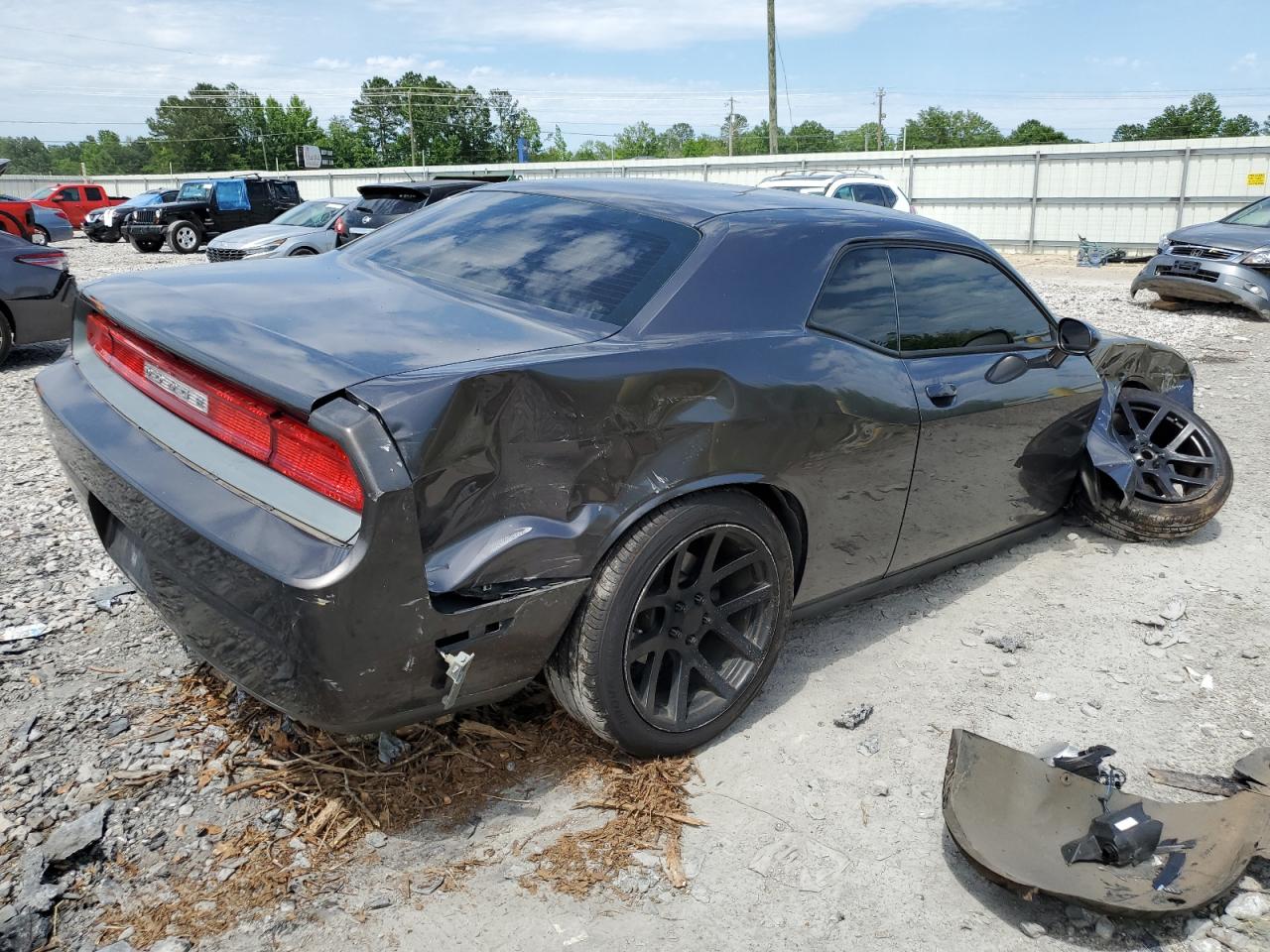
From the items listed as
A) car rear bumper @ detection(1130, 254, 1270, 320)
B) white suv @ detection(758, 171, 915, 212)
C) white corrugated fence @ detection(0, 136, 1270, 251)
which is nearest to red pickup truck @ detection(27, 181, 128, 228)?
white corrugated fence @ detection(0, 136, 1270, 251)

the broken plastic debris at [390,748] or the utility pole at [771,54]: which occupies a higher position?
the utility pole at [771,54]

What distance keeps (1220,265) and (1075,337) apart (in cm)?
1037

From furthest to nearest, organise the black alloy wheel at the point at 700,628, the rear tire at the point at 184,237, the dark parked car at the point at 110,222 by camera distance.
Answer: the dark parked car at the point at 110,222
the rear tire at the point at 184,237
the black alloy wheel at the point at 700,628

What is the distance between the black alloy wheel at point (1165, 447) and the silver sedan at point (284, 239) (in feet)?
39.4

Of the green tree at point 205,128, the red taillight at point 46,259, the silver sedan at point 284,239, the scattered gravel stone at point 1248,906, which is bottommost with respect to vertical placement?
the scattered gravel stone at point 1248,906

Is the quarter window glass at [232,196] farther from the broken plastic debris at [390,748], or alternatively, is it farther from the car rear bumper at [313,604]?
the broken plastic debris at [390,748]

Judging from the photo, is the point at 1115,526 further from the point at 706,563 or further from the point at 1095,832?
the point at 706,563

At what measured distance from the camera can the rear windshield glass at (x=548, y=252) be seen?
115 inches

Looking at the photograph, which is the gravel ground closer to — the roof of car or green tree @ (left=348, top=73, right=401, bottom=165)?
the roof of car

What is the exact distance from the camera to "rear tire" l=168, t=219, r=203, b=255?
22.2 m

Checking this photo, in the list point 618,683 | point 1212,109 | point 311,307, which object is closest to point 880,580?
point 618,683

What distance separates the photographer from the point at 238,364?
2377 mm

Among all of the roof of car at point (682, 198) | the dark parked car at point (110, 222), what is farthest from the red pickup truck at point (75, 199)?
the roof of car at point (682, 198)

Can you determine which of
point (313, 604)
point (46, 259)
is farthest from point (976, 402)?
point (46, 259)
